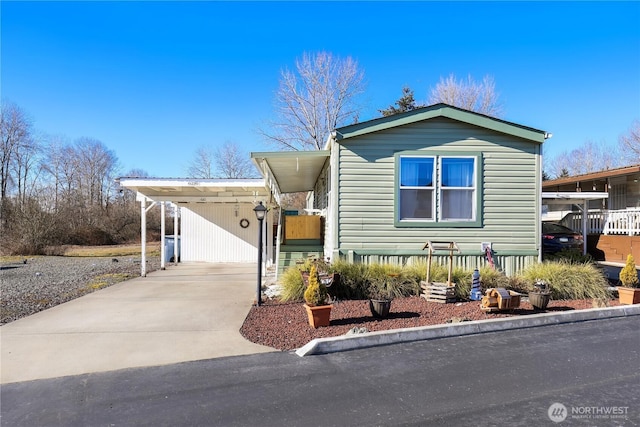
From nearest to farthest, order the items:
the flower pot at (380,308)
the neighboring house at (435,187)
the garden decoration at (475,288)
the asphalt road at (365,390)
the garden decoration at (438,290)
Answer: the asphalt road at (365,390) → the flower pot at (380,308) → the garden decoration at (438,290) → the garden decoration at (475,288) → the neighboring house at (435,187)

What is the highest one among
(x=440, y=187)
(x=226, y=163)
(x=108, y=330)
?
(x=226, y=163)

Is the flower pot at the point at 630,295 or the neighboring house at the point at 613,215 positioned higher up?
the neighboring house at the point at 613,215

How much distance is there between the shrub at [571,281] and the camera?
716 cm

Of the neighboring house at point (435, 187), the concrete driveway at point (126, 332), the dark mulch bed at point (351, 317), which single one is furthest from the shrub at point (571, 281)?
the concrete driveway at point (126, 332)

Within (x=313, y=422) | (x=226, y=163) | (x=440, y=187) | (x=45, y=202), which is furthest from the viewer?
(x=226, y=163)

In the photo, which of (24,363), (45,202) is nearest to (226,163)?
(45,202)

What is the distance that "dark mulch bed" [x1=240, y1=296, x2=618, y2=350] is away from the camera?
5.04 m

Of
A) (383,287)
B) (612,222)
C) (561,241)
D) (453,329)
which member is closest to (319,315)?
(453,329)

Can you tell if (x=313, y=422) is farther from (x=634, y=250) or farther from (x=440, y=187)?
(x=634, y=250)

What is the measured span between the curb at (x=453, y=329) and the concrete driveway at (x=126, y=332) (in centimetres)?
79

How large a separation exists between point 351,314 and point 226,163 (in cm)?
3593

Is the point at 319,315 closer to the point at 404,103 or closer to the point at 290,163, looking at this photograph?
the point at 290,163

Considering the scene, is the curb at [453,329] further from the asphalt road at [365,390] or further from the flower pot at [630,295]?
the flower pot at [630,295]

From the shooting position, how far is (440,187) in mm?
8117
